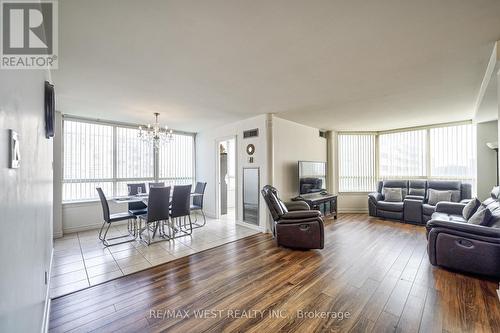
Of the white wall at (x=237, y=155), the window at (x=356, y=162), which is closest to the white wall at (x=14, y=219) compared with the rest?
the white wall at (x=237, y=155)

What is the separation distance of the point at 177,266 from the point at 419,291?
2935 millimetres

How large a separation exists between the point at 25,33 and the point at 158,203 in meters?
2.80

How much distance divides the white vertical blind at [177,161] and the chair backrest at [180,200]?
2307 millimetres

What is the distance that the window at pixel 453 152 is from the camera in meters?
4.93

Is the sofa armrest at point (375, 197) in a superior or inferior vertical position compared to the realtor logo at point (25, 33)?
inferior

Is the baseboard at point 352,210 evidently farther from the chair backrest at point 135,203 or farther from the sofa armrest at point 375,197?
the chair backrest at point 135,203

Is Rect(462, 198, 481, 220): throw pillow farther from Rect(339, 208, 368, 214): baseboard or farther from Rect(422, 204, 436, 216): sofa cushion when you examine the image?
Rect(339, 208, 368, 214): baseboard

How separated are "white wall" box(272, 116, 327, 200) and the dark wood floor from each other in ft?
6.25

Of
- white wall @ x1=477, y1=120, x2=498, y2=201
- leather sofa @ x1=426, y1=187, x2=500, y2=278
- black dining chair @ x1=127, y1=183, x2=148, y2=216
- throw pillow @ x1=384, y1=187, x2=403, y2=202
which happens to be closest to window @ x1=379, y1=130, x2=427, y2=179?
throw pillow @ x1=384, y1=187, x2=403, y2=202

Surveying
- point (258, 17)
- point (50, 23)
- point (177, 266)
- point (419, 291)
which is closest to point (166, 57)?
point (50, 23)

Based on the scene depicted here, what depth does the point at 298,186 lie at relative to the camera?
195 inches

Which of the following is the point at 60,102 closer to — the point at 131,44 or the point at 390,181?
the point at 131,44

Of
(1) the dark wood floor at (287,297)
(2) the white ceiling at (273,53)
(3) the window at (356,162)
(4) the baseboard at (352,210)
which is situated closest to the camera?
(2) the white ceiling at (273,53)

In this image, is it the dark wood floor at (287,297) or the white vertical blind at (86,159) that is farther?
the white vertical blind at (86,159)
